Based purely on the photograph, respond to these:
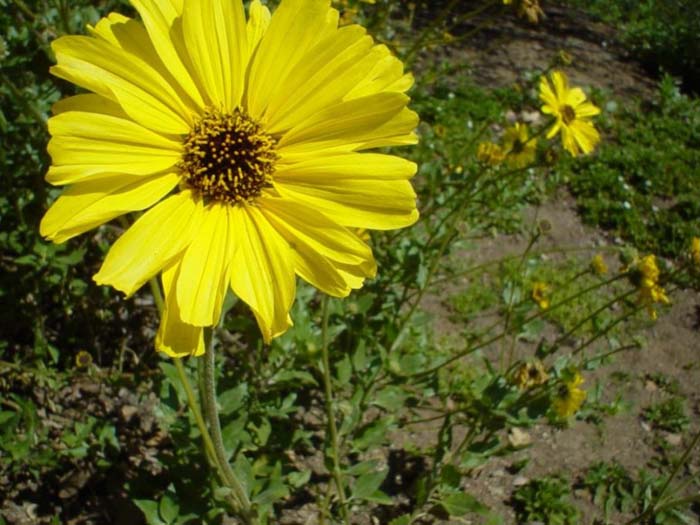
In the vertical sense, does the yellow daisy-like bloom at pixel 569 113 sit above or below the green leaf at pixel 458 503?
above

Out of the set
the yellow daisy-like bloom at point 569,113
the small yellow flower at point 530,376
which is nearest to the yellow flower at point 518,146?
the yellow daisy-like bloom at point 569,113

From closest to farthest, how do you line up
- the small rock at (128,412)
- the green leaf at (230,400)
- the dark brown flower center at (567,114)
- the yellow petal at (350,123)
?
1. the yellow petal at (350,123)
2. the green leaf at (230,400)
3. the small rock at (128,412)
4. the dark brown flower center at (567,114)

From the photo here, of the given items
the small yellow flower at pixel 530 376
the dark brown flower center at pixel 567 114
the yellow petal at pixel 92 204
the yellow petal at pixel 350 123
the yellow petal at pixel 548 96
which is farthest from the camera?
the dark brown flower center at pixel 567 114

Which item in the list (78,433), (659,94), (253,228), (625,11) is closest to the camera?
(253,228)

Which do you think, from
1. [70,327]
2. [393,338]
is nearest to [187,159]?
[393,338]

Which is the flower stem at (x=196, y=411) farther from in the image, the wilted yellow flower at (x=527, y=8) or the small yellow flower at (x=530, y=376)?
the wilted yellow flower at (x=527, y=8)

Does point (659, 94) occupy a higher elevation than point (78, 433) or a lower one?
lower

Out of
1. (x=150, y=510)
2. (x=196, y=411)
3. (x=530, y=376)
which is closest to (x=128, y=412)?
(x=150, y=510)

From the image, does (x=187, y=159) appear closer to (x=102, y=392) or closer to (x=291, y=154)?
(x=291, y=154)
